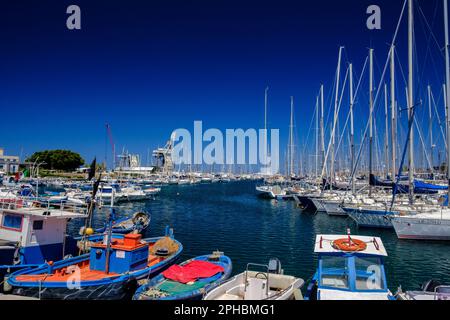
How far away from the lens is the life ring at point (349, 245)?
13523 mm

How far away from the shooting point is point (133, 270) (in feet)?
54.4

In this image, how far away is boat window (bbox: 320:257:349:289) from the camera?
43.1 ft

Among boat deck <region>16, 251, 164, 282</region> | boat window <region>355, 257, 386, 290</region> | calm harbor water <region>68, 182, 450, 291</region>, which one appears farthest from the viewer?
calm harbor water <region>68, 182, 450, 291</region>

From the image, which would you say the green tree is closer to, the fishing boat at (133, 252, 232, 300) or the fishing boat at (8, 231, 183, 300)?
the fishing boat at (8, 231, 183, 300)

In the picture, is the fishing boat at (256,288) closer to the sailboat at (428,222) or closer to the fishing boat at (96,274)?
the fishing boat at (96,274)

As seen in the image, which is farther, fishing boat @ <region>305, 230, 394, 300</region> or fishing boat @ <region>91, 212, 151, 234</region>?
fishing boat @ <region>91, 212, 151, 234</region>

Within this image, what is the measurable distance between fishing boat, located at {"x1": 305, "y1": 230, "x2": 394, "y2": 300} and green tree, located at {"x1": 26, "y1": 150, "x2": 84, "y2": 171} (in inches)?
5705

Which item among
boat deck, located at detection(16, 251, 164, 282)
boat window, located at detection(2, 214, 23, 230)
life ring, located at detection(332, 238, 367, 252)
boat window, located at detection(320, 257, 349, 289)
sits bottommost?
boat deck, located at detection(16, 251, 164, 282)

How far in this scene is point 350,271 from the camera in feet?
41.8

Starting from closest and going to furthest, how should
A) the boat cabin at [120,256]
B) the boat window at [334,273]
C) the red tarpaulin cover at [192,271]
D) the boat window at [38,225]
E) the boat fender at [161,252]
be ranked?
the boat window at [334,273] → the red tarpaulin cover at [192,271] → the boat cabin at [120,256] → the boat window at [38,225] → the boat fender at [161,252]

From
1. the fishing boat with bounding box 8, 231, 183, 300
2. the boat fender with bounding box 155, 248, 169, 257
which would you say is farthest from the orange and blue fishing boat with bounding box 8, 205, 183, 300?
the boat fender with bounding box 155, 248, 169, 257

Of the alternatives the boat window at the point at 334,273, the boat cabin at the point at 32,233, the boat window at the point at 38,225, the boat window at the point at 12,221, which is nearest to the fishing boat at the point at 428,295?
the boat window at the point at 334,273

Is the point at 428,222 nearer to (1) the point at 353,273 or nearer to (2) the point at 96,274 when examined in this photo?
(1) the point at 353,273

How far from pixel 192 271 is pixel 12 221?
11.0 m
